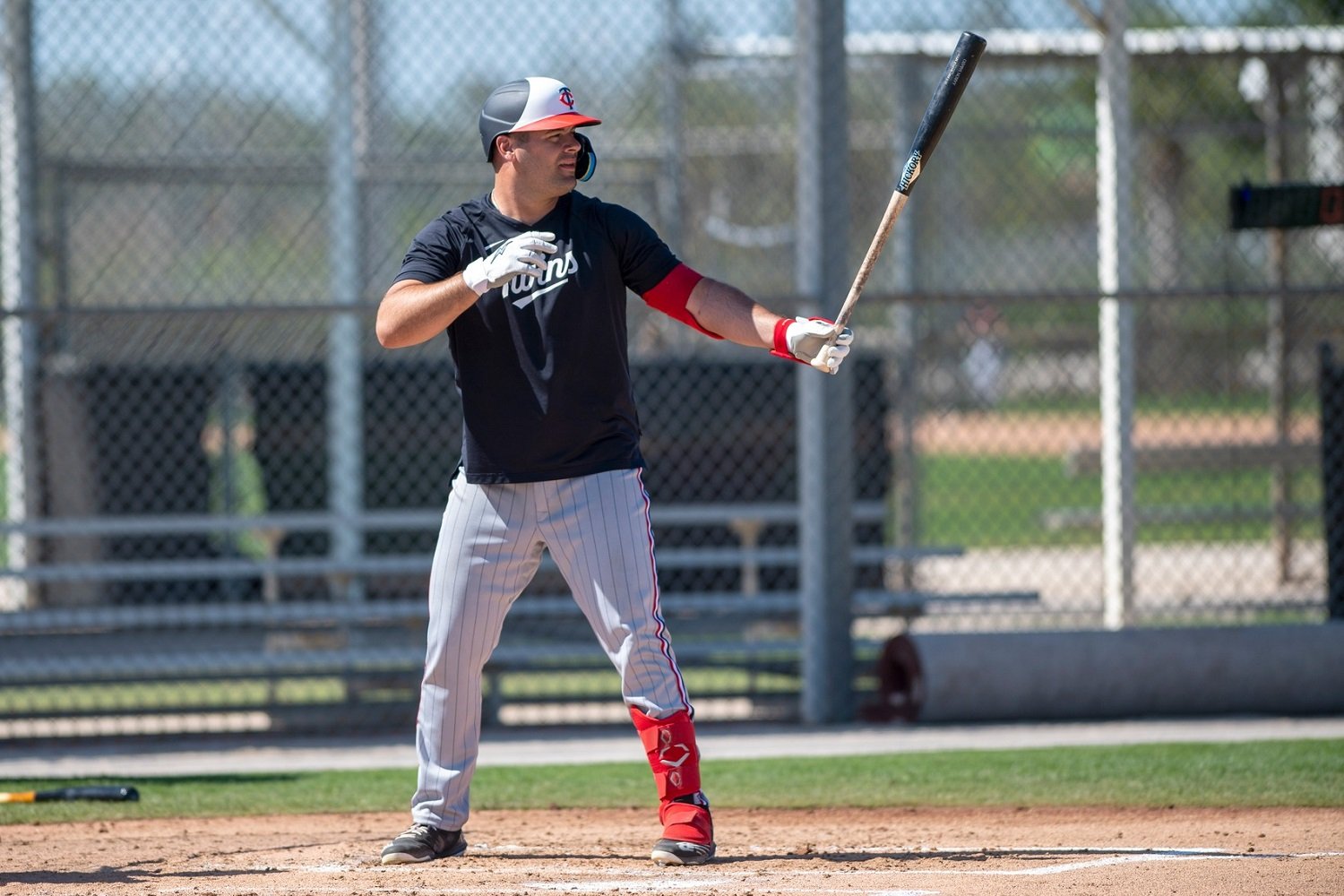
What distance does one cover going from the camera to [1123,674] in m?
6.12

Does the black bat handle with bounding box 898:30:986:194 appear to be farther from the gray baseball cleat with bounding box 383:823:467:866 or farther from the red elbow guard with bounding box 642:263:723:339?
the gray baseball cleat with bounding box 383:823:467:866

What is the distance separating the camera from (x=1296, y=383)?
1950cm

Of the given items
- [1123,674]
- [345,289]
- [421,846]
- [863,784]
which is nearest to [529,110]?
[421,846]

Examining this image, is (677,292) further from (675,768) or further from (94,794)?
(94,794)

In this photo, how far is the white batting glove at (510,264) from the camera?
3510mm

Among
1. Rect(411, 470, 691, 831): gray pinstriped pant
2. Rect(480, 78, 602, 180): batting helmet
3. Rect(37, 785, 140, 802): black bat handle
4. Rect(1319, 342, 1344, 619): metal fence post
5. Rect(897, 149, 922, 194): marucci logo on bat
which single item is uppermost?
Rect(480, 78, 602, 180): batting helmet

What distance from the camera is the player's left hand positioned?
3.72 m

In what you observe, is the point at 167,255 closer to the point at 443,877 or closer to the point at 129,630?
the point at 129,630

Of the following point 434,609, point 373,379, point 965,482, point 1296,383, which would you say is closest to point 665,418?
point 373,379

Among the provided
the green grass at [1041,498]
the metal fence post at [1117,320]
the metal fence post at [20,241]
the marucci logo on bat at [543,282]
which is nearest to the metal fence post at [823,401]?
the metal fence post at [1117,320]

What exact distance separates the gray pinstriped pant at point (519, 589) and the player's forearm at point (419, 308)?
0.44 metres

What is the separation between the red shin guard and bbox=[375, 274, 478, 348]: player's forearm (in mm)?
1066

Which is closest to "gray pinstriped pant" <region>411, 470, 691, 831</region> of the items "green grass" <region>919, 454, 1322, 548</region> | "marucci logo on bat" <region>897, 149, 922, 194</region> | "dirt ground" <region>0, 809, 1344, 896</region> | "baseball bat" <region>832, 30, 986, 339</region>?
"dirt ground" <region>0, 809, 1344, 896</region>

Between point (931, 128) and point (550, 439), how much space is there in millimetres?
1184
